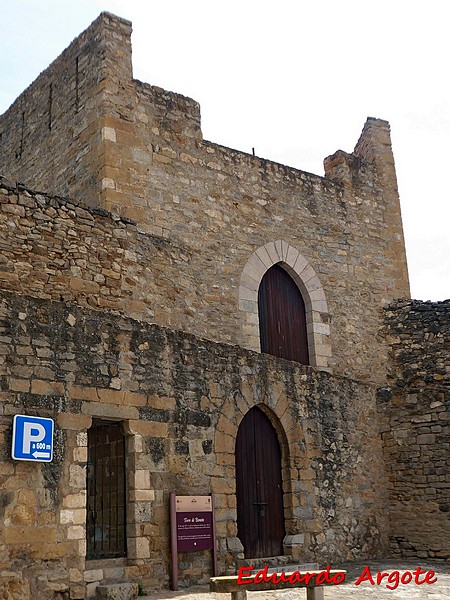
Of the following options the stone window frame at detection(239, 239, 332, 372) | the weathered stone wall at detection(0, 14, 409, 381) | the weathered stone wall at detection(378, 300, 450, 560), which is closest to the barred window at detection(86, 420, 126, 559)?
the weathered stone wall at detection(0, 14, 409, 381)

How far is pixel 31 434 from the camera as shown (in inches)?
257

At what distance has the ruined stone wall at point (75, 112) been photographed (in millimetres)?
10508

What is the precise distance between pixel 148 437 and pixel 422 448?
489 centimetres

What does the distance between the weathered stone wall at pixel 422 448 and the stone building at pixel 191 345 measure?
3cm

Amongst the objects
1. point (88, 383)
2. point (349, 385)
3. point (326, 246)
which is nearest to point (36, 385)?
point (88, 383)

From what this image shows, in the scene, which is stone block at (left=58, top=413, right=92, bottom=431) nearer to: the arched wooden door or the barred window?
the barred window

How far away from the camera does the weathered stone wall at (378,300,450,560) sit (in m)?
10.5

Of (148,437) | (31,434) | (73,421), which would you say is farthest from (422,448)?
(31,434)

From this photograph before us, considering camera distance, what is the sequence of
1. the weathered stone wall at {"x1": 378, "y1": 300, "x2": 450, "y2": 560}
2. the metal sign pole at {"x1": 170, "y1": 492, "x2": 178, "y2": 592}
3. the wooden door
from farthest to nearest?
the wooden door → the weathered stone wall at {"x1": 378, "y1": 300, "x2": 450, "y2": 560} → the metal sign pole at {"x1": 170, "y1": 492, "x2": 178, "y2": 592}

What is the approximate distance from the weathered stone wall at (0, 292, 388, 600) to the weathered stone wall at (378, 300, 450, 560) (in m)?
0.77

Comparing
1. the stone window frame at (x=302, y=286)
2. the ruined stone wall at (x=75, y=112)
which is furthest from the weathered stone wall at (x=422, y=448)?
the ruined stone wall at (x=75, y=112)

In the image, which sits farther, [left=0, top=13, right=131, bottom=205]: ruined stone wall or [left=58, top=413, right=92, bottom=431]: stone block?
[left=0, top=13, right=131, bottom=205]: ruined stone wall

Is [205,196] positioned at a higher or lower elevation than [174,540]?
higher

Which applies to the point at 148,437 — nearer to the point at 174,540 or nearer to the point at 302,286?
the point at 174,540
